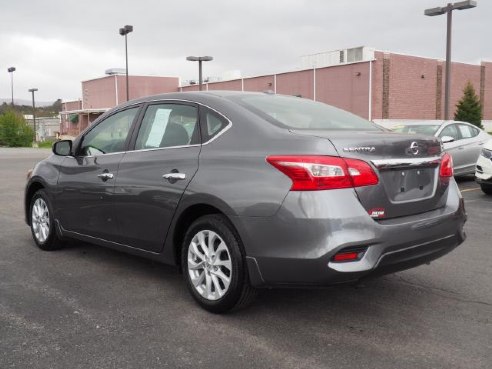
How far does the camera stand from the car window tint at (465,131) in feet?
41.0

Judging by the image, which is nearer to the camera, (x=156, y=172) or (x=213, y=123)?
(x=213, y=123)

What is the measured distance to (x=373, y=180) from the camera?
3.51m

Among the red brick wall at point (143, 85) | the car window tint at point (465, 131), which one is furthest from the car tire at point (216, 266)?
the red brick wall at point (143, 85)

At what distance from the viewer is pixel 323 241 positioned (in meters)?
3.37

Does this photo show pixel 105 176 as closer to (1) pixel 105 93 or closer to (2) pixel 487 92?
(2) pixel 487 92

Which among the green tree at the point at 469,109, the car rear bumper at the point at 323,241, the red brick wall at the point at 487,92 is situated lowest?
the car rear bumper at the point at 323,241

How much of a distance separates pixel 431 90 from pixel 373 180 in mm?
39875

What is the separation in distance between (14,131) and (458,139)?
124 ft

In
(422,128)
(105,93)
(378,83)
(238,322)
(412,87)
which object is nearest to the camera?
(238,322)

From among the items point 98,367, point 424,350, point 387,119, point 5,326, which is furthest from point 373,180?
point 387,119

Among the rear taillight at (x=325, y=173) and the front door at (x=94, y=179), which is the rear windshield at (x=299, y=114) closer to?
the rear taillight at (x=325, y=173)

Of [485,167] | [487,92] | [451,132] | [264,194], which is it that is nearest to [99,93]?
Answer: [487,92]

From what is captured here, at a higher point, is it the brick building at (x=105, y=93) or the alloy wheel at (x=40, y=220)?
the brick building at (x=105, y=93)

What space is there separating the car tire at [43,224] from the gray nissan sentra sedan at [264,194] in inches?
39.1
